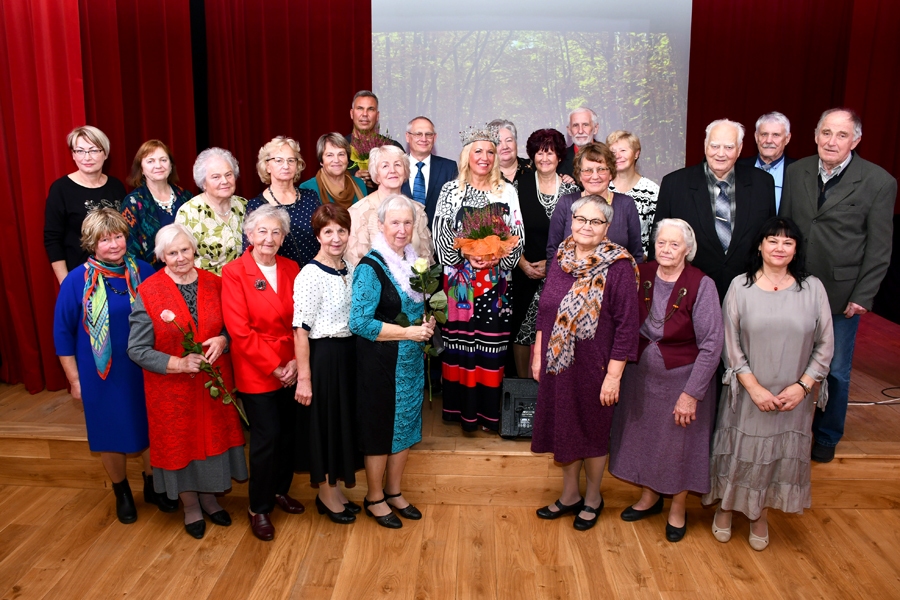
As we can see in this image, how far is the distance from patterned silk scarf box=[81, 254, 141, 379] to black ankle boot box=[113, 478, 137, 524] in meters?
0.67

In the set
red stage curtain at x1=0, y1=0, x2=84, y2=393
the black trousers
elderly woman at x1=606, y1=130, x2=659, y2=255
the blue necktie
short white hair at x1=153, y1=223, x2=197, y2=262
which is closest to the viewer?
short white hair at x1=153, y1=223, x2=197, y2=262

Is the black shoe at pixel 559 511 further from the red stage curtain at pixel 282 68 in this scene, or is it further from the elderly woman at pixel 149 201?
the red stage curtain at pixel 282 68

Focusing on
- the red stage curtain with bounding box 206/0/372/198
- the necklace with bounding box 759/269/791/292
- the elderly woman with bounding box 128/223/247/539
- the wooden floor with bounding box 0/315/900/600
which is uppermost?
the red stage curtain with bounding box 206/0/372/198

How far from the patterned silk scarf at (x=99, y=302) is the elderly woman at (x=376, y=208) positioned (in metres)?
1.02

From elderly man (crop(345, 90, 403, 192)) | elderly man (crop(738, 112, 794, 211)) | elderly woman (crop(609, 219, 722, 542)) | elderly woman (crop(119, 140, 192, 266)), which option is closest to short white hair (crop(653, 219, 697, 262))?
elderly woman (crop(609, 219, 722, 542))

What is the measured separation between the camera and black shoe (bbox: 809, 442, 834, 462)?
3.83m

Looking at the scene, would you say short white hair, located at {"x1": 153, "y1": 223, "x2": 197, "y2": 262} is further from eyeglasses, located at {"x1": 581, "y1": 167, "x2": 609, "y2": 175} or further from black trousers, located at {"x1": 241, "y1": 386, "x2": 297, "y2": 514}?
eyeglasses, located at {"x1": 581, "y1": 167, "x2": 609, "y2": 175}

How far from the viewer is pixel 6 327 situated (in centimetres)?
485

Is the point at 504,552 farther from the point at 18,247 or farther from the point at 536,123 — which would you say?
the point at 536,123

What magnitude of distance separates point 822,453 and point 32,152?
16.2ft

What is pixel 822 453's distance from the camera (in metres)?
3.83

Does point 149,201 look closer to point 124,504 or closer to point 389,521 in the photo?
point 124,504

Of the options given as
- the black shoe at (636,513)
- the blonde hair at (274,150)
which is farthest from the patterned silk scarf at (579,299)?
the blonde hair at (274,150)

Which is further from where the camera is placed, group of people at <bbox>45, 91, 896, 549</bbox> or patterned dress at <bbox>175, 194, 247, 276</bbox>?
patterned dress at <bbox>175, 194, 247, 276</bbox>
